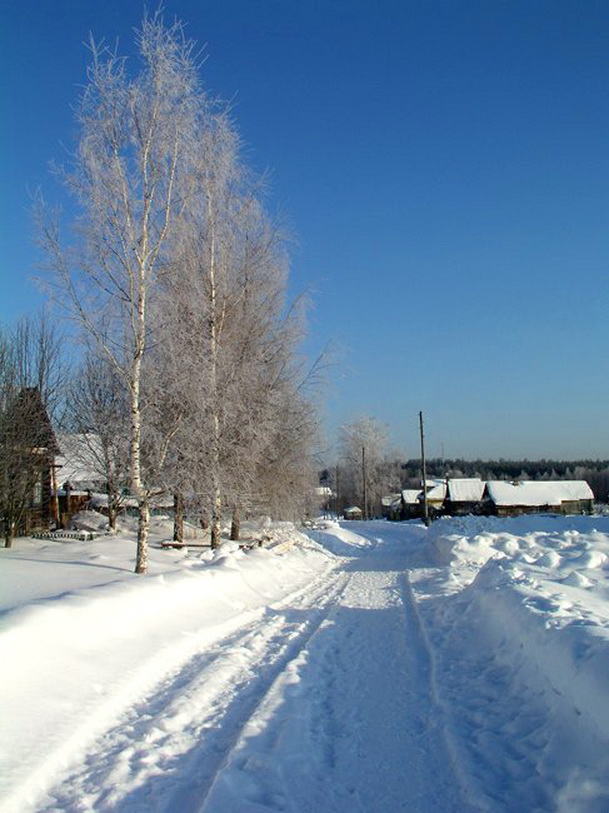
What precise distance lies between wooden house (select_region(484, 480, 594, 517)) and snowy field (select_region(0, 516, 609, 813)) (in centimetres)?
5142

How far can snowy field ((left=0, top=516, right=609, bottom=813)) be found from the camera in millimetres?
4258

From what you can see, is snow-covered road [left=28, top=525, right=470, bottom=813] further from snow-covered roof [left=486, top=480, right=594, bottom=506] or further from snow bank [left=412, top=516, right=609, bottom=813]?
snow-covered roof [left=486, top=480, right=594, bottom=506]

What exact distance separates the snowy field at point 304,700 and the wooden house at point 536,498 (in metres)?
51.4

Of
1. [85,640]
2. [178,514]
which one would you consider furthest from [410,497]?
[85,640]

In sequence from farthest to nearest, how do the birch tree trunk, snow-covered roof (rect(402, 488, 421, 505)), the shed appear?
1. snow-covered roof (rect(402, 488, 421, 505))
2. the shed
3. the birch tree trunk

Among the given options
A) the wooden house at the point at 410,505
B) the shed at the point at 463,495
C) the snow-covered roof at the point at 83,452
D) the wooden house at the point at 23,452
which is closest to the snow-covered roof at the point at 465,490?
the shed at the point at 463,495

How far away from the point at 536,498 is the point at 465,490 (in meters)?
9.26

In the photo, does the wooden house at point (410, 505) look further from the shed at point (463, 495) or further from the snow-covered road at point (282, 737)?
the snow-covered road at point (282, 737)

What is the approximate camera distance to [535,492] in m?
63.8

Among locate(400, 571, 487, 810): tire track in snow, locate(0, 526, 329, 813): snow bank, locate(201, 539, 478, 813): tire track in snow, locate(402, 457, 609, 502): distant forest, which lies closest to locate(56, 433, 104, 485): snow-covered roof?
locate(0, 526, 329, 813): snow bank

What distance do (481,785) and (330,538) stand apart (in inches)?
1295

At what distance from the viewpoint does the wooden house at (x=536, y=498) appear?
61.2 metres

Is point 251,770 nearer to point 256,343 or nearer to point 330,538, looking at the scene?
point 256,343

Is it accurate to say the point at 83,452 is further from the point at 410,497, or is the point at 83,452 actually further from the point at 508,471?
the point at 508,471
